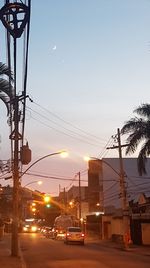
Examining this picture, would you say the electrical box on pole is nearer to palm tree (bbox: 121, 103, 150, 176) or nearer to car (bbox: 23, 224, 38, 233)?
palm tree (bbox: 121, 103, 150, 176)

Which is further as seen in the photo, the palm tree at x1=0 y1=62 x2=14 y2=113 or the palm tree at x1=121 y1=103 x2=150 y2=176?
the palm tree at x1=121 y1=103 x2=150 y2=176

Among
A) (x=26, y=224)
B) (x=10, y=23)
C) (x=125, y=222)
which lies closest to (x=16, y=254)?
(x=125, y=222)

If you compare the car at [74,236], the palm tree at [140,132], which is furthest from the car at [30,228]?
the palm tree at [140,132]

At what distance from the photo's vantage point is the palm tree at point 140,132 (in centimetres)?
3994

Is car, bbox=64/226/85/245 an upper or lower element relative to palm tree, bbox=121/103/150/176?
lower

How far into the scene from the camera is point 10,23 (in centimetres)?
1168

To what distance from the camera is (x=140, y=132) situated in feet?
132

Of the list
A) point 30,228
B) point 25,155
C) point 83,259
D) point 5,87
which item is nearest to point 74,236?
point 83,259

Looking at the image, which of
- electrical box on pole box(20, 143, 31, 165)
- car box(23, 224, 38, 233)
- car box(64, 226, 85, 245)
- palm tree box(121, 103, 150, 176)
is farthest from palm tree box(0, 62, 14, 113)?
car box(23, 224, 38, 233)

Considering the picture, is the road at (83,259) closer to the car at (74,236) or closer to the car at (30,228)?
the car at (74,236)

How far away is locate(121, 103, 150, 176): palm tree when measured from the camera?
131 feet

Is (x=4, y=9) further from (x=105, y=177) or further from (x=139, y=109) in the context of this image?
(x=105, y=177)

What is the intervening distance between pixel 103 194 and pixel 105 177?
9.51 feet

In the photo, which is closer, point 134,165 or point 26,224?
point 134,165
